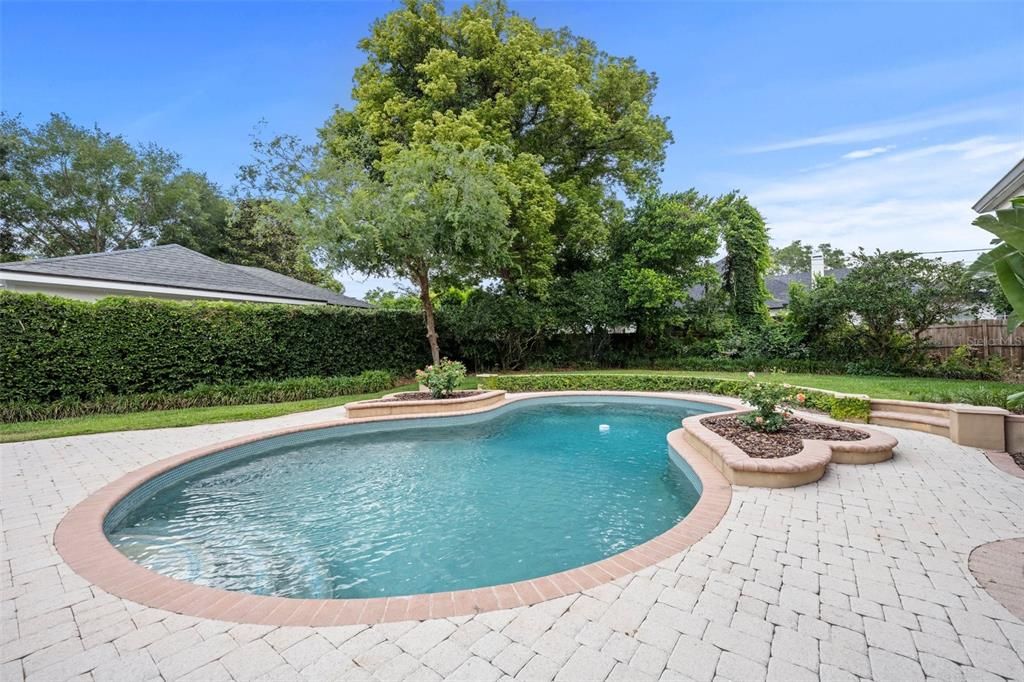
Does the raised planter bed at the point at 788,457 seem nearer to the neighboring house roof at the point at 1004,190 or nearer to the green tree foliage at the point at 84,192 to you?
the neighboring house roof at the point at 1004,190

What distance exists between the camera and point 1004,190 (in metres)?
11.1

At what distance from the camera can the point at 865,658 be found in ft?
7.04

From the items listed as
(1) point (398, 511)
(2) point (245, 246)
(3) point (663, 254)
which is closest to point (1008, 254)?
(1) point (398, 511)

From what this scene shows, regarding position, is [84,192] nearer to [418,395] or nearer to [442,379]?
[418,395]

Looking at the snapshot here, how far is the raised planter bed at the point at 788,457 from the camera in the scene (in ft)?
15.6

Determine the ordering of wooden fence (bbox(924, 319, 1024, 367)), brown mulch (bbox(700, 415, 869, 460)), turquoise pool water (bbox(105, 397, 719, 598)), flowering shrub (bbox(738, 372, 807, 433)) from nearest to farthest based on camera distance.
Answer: turquoise pool water (bbox(105, 397, 719, 598)) → brown mulch (bbox(700, 415, 869, 460)) → flowering shrub (bbox(738, 372, 807, 433)) → wooden fence (bbox(924, 319, 1024, 367))

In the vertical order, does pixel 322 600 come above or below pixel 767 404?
below

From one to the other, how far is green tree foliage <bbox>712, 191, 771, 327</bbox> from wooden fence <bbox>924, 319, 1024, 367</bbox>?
5.60 metres

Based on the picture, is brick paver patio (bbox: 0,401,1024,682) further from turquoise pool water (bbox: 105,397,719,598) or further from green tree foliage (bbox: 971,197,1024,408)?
green tree foliage (bbox: 971,197,1024,408)

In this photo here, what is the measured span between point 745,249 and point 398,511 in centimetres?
1891

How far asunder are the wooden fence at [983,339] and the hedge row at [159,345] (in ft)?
63.0

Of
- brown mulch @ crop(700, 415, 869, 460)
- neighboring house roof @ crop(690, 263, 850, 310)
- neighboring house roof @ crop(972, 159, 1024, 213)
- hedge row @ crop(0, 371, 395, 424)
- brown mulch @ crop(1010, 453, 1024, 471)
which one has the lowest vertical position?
brown mulch @ crop(1010, 453, 1024, 471)

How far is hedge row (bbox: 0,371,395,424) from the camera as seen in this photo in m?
9.05

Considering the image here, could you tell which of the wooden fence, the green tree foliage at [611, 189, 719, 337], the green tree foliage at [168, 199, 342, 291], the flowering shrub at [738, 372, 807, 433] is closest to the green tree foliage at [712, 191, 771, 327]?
the green tree foliage at [611, 189, 719, 337]
